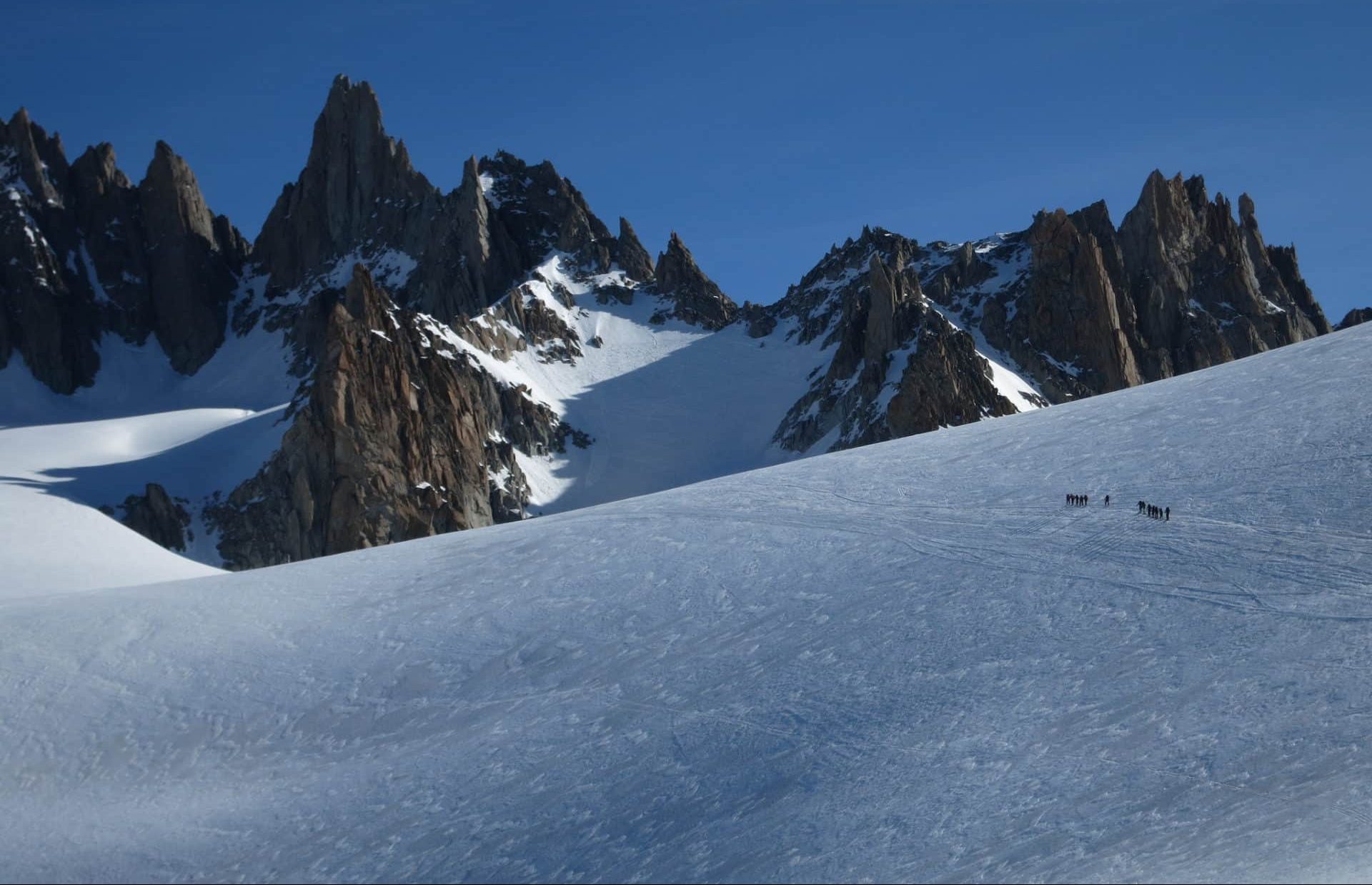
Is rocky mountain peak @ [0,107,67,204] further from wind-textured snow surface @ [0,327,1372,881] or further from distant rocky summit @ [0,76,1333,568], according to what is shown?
wind-textured snow surface @ [0,327,1372,881]

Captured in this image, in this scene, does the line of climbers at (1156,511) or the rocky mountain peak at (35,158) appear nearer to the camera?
the line of climbers at (1156,511)

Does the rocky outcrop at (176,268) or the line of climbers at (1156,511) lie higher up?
the rocky outcrop at (176,268)

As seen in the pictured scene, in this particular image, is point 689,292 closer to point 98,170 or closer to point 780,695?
point 98,170

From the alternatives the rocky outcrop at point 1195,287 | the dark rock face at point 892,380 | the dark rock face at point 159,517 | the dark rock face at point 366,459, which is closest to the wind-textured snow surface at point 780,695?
the dark rock face at point 366,459

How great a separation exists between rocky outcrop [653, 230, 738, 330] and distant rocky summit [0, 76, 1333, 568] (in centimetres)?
36

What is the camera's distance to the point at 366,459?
93500mm

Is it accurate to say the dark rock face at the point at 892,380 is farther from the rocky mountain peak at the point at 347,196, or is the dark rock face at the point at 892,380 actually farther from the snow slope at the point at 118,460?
the rocky mountain peak at the point at 347,196

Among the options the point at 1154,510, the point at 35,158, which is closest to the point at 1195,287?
the point at 1154,510

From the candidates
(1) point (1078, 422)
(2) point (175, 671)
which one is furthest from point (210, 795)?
(1) point (1078, 422)

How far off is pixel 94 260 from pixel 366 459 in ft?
221

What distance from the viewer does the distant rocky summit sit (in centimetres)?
9706

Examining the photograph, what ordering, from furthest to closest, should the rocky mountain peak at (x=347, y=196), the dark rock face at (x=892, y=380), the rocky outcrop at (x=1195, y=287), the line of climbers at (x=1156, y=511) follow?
1. the rocky mountain peak at (x=347, y=196)
2. the rocky outcrop at (x=1195, y=287)
3. the dark rock face at (x=892, y=380)
4. the line of climbers at (x=1156, y=511)

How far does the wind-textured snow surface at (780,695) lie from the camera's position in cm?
2009

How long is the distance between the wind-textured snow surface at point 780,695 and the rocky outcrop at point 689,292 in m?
122
